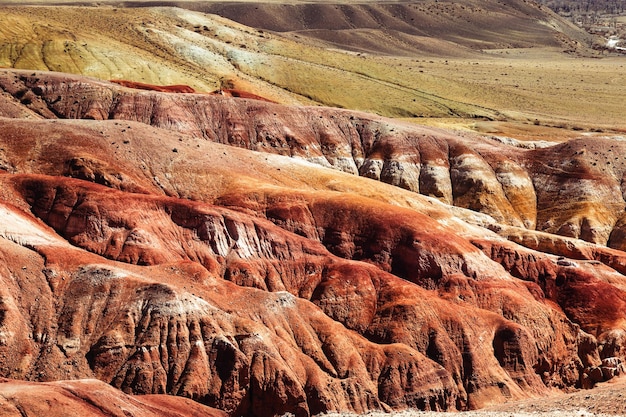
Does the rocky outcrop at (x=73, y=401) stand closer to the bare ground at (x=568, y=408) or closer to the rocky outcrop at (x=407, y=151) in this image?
the bare ground at (x=568, y=408)

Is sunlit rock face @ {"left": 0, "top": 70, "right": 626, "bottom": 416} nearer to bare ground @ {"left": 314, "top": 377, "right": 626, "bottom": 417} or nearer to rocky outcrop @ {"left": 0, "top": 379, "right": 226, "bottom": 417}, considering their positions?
rocky outcrop @ {"left": 0, "top": 379, "right": 226, "bottom": 417}

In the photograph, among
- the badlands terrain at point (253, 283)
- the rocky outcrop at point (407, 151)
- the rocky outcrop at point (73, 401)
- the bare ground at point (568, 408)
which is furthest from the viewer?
the rocky outcrop at point (407, 151)

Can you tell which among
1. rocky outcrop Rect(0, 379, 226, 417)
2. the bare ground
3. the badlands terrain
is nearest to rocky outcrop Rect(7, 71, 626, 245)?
the badlands terrain

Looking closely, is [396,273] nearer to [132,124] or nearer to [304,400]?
[304,400]

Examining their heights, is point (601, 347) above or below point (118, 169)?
below

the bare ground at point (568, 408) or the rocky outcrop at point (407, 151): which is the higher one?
the bare ground at point (568, 408)

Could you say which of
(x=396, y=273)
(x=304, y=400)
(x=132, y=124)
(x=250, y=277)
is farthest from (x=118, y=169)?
(x=304, y=400)

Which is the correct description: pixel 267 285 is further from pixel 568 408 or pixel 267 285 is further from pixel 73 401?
pixel 73 401

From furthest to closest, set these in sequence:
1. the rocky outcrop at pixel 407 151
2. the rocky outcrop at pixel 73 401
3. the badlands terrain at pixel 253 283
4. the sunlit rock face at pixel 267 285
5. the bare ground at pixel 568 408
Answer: the rocky outcrop at pixel 407 151 < the sunlit rock face at pixel 267 285 < the badlands terrain at pixel 253 283 < the bare ground at pixel 568 408 < the rocky outcrop at pixel 73 401

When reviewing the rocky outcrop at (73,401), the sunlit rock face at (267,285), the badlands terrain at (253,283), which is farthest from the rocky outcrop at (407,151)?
the rocky outcrop at (73,401)
